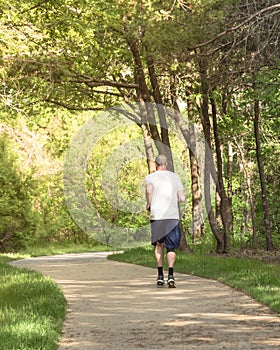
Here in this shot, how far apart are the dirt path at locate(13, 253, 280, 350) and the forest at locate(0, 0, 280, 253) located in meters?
4.82

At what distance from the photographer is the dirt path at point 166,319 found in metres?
6.58

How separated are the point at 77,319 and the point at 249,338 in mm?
2362

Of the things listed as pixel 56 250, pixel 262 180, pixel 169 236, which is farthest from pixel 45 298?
pixel 56 250

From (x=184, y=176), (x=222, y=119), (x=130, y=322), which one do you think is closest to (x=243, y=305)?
(x=130, y=322)

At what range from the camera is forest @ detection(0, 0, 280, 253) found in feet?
52.7

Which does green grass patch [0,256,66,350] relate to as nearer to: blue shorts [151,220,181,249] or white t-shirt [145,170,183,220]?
blue shorts [151,220,181,249]

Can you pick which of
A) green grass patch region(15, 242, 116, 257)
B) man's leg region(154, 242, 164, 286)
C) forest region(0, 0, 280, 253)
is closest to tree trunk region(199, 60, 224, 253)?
forest region(0, 0, 280, 253)

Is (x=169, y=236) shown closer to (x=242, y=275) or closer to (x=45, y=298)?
(x=242, y=275)

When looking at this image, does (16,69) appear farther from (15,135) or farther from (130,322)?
(15,135)

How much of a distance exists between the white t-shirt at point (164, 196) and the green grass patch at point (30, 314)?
205 centimetres

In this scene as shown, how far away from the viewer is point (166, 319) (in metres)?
8.01

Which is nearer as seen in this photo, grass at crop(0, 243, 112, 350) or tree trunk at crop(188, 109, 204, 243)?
grass at crop(0, 243, 112, 350)

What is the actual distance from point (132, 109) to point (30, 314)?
57.8 ft

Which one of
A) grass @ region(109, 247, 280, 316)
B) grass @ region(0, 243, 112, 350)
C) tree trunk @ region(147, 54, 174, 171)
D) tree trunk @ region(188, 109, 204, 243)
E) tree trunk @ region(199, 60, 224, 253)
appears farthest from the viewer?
tree trunk @ region(188, 109, 204, 243)
